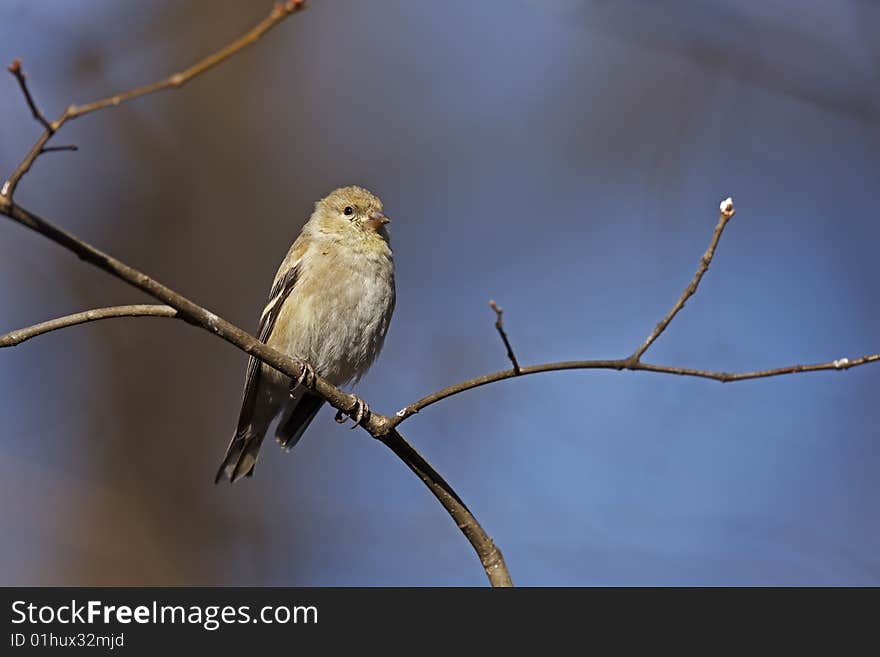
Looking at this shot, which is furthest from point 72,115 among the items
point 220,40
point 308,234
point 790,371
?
point 220,40

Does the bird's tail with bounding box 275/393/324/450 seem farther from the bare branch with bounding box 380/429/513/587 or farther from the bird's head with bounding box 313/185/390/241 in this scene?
the bare branch with bounding box 380/429/513/587

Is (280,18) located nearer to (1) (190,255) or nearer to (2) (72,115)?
(2) (72,115)

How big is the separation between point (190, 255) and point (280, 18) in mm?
5804

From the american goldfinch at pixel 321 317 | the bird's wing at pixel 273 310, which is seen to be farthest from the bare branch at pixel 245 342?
the bird's wing at pixel 273 310

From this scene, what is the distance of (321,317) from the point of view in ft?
18.2

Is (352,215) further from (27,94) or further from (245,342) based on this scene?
(27,94)

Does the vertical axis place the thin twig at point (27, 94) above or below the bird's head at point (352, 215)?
below

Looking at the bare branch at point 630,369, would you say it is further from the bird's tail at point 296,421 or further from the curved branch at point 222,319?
the bird's tail at point 296,421

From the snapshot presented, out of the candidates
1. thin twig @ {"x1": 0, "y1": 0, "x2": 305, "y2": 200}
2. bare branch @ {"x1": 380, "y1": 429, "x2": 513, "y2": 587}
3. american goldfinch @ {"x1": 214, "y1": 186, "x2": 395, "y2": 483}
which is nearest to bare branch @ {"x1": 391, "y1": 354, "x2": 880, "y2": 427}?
bare branch @ {"x1": 380, "y1": 429, "x2": 513, "y2": 587}

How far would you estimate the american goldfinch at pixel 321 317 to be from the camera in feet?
18.2

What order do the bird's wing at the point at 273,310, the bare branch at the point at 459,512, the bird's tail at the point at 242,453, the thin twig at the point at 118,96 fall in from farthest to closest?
the bird's tail at the point at 242,453
the bird's wing at the point at 273,310
the bare branch at the point at 459,512
the thin twig at the point at 118,96

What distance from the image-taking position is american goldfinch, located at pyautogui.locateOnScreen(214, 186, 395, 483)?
5562 millimetres

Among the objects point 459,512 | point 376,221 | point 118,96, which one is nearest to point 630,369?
point 459,512

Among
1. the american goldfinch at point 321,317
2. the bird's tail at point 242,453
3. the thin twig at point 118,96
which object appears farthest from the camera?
the bird's tail at point 242,453
